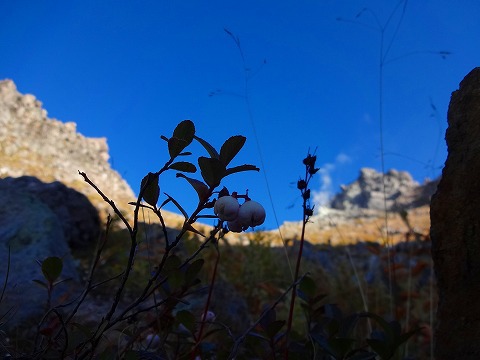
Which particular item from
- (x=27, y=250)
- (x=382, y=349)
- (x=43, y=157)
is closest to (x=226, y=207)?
(x=382, y=349)

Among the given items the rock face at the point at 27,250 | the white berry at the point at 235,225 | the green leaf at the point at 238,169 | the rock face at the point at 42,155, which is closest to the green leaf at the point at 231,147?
the green leaf at the point at 238,169

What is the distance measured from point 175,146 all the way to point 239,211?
20 cm

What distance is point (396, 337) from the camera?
138cm

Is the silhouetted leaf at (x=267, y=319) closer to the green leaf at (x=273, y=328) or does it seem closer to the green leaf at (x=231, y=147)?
the green leaf at (x=273, y=328)

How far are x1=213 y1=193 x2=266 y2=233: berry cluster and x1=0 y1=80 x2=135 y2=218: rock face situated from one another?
22.4 feet

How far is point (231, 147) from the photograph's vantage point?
989 mm

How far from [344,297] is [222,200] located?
3.80 m

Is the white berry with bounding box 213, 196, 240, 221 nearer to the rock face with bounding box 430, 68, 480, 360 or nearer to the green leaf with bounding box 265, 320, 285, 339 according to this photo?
the green leaf with bounding box 265, 320, 285, 339

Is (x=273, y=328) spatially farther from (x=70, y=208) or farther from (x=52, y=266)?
(x=70, y=208)

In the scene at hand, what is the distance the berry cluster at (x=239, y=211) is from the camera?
3.14ft

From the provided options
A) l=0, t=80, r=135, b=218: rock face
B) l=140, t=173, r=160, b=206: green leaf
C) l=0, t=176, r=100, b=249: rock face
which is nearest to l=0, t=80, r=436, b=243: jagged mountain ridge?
l=0, t=80, r=135, b=218: rock face

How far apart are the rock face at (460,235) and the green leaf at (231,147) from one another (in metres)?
0.77

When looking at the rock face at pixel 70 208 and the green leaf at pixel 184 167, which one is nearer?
the green leaf at pixel 184 167

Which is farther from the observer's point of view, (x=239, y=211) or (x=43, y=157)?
(x=43, y=157)
